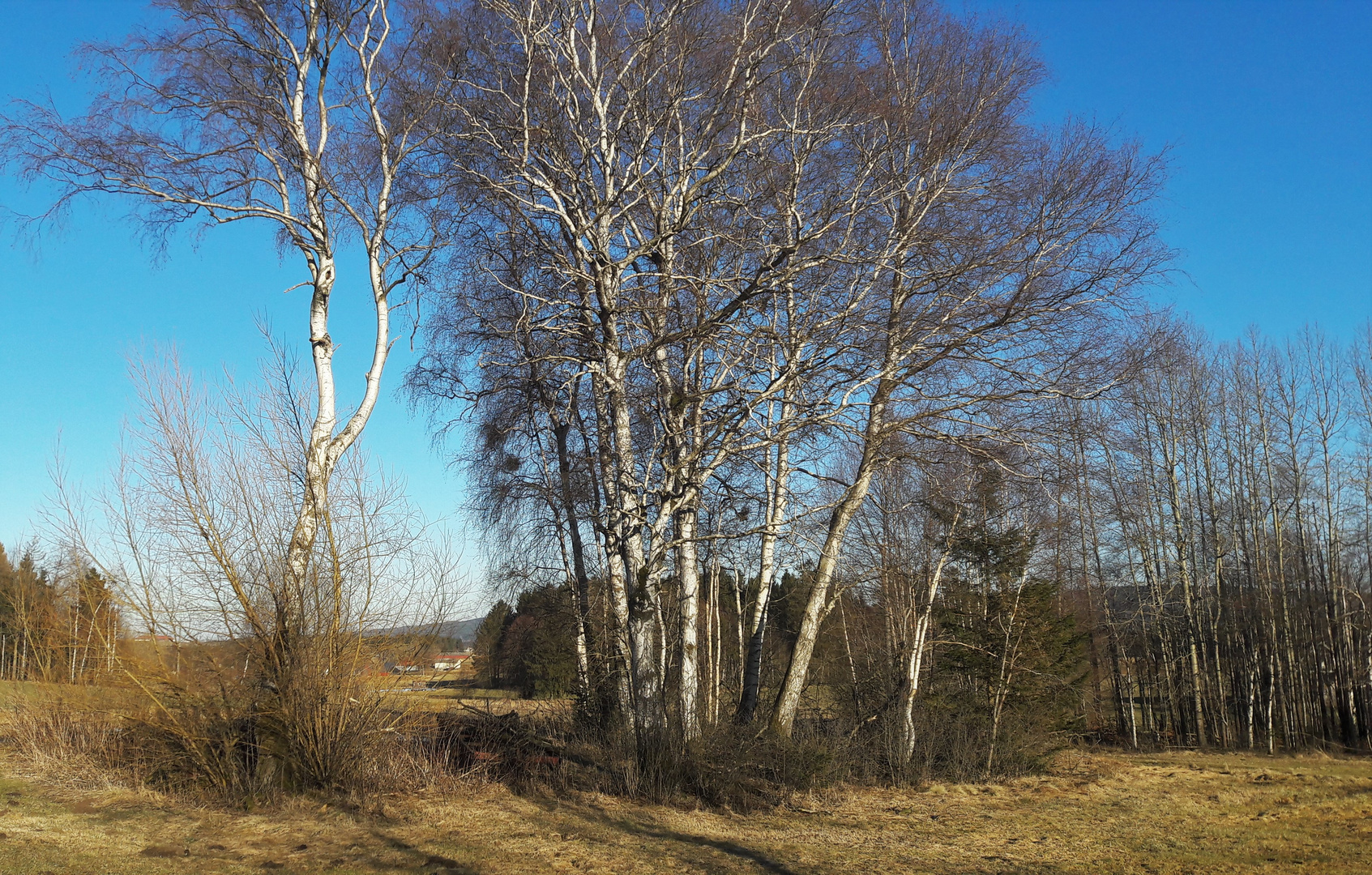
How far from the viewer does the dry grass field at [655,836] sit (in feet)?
21.2

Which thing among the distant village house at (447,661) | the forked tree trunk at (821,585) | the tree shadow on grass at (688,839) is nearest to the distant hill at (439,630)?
the distant village house at (447,661)

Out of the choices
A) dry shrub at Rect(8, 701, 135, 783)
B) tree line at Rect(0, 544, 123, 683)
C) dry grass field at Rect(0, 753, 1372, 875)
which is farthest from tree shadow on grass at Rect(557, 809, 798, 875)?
tree line at Rect(0, 544, 123, 683)

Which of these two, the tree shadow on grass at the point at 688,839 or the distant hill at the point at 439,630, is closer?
the tree shadow on grass at the point at 688,839

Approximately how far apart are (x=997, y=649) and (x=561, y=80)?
11.7 meters

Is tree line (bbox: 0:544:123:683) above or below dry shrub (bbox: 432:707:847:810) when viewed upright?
above

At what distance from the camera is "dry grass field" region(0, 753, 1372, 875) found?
6.46 metres

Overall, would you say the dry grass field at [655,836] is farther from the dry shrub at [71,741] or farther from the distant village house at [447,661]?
the distant village house at [447,661]

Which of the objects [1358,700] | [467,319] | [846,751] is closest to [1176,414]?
[1358,700]

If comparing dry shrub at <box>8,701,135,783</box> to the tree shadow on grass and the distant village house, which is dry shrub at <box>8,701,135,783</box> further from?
the tree shadow on grass

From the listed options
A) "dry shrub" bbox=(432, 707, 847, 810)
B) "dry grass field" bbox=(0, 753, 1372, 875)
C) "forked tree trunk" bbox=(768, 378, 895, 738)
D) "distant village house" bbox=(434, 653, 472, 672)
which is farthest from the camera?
"forked tree trunk" bbox=(768, 378, 895, 738)

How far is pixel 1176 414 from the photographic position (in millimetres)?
25750

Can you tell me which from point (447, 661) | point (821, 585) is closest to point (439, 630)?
point (447, 661)

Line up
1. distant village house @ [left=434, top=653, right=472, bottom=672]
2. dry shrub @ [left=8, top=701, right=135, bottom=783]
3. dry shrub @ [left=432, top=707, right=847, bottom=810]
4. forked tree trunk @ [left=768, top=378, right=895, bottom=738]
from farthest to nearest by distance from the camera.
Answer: forked tree trunk @ [left=768, top=378, right=895, bottom=738] < distant village house @ [left=434, top=653, right=472, bottom=672] < dry shrub @ [left=432, top=707, right=847, bottom=810] < dry shrub @ [left=8, top=701, right=135, bottom=783]

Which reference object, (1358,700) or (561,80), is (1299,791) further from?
(561,80)
